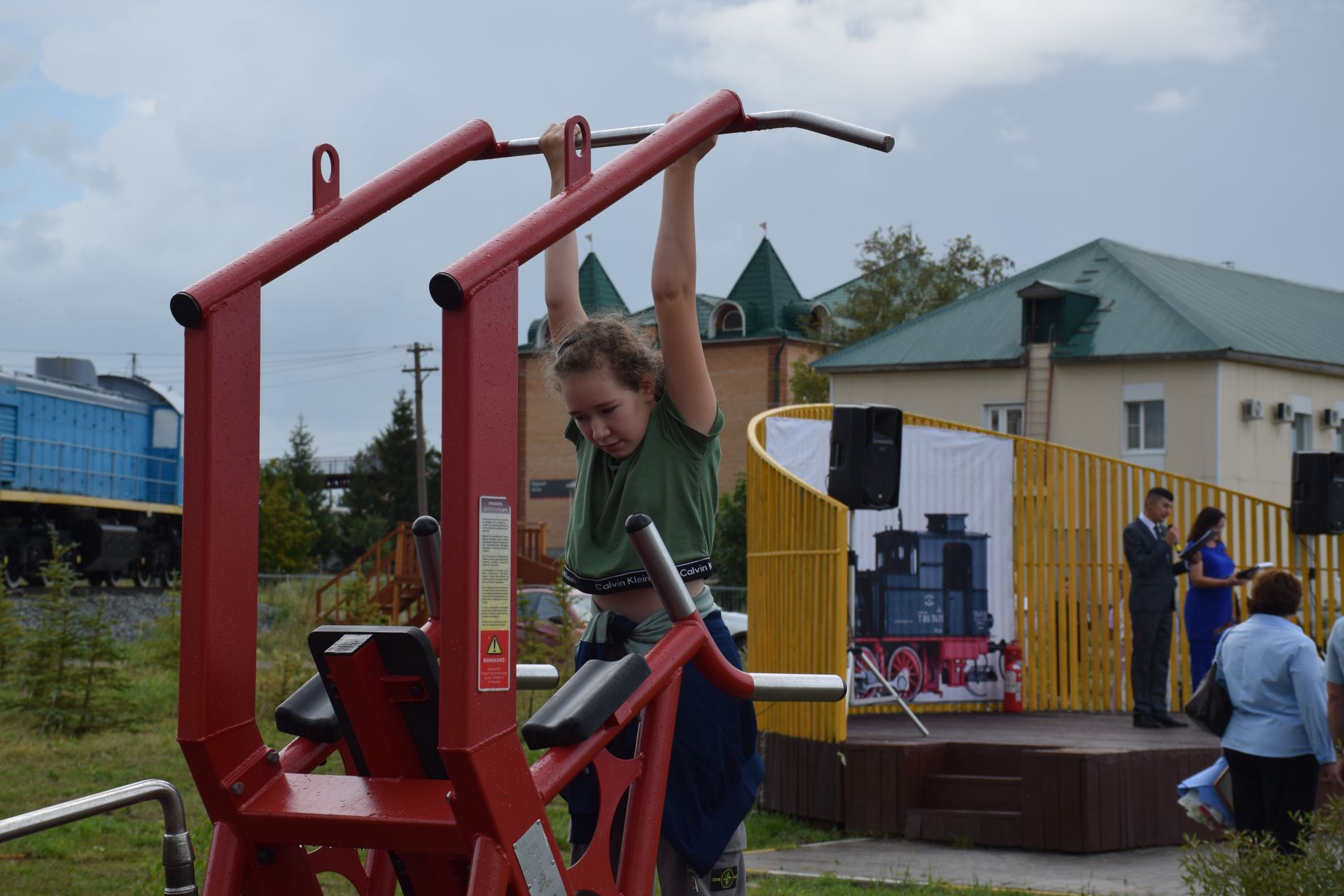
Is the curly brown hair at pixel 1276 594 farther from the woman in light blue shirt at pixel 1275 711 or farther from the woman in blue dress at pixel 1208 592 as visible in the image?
the woman in blue dress at pixel 1208 592

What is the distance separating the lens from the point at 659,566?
7.34 feet

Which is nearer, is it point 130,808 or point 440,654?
point 440,654

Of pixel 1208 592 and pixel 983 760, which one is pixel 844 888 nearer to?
pixel 983 760

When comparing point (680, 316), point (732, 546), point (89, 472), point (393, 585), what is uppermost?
point (89, 472)

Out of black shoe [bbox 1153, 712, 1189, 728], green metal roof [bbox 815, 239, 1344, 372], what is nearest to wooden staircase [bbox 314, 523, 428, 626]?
black shoe [bbox 1153, 712, 1189, 728]

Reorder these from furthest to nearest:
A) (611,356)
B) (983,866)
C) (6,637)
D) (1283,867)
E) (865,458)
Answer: (6,637), (865,458), (983,866), (1283,867), (611,356)

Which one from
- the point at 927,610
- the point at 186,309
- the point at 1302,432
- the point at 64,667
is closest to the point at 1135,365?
the point at 1302,432

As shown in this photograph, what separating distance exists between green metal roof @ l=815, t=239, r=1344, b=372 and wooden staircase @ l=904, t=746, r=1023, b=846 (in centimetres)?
2286

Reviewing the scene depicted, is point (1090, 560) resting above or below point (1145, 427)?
below

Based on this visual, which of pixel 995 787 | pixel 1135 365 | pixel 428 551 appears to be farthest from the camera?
pixel 1135 365

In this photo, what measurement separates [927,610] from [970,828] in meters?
3.84

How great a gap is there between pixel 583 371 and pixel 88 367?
2724 centimetres

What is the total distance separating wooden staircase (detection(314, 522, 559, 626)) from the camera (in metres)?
17.0

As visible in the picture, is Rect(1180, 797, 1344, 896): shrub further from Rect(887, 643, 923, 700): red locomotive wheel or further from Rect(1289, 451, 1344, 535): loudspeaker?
Rect(1289, 451, 1344, 535): loudspeaker
